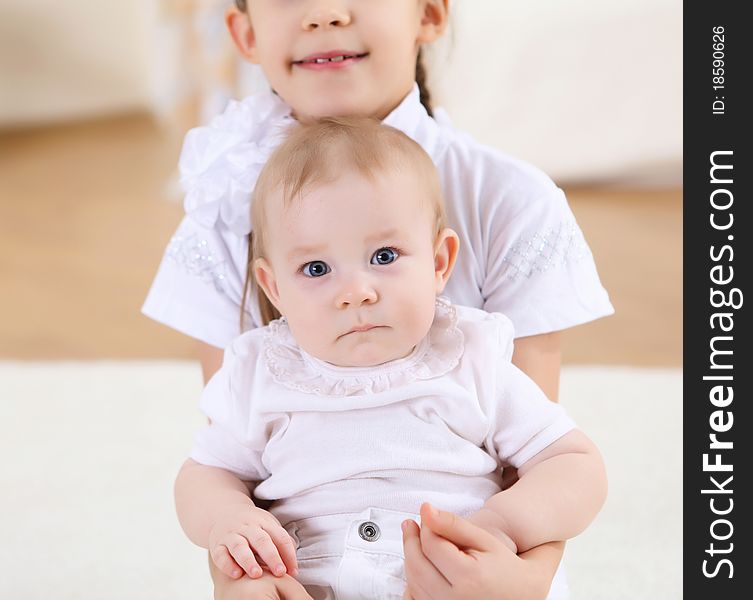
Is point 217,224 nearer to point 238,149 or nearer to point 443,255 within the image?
point 238,149

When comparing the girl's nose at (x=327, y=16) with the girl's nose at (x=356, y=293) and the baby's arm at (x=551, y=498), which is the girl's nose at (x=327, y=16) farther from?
the baby's arm at (x=551, y=498)

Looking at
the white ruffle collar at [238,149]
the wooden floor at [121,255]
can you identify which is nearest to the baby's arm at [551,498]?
the white ruffle collar at [238,149]

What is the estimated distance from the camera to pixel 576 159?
337 centimetres

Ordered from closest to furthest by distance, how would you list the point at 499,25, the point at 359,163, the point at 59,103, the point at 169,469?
the point at 359,163, the point at 169,469, the point at 499,25, the point at 59,103

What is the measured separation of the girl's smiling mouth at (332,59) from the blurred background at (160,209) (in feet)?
1.17

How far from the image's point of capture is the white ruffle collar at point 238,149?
4.05 ft

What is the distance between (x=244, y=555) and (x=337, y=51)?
517 millimetres

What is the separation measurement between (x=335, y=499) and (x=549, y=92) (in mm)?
2472

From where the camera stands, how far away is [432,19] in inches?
49.2

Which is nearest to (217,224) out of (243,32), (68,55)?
(243,32)

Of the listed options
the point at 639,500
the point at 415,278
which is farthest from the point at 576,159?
the point at 415,278
